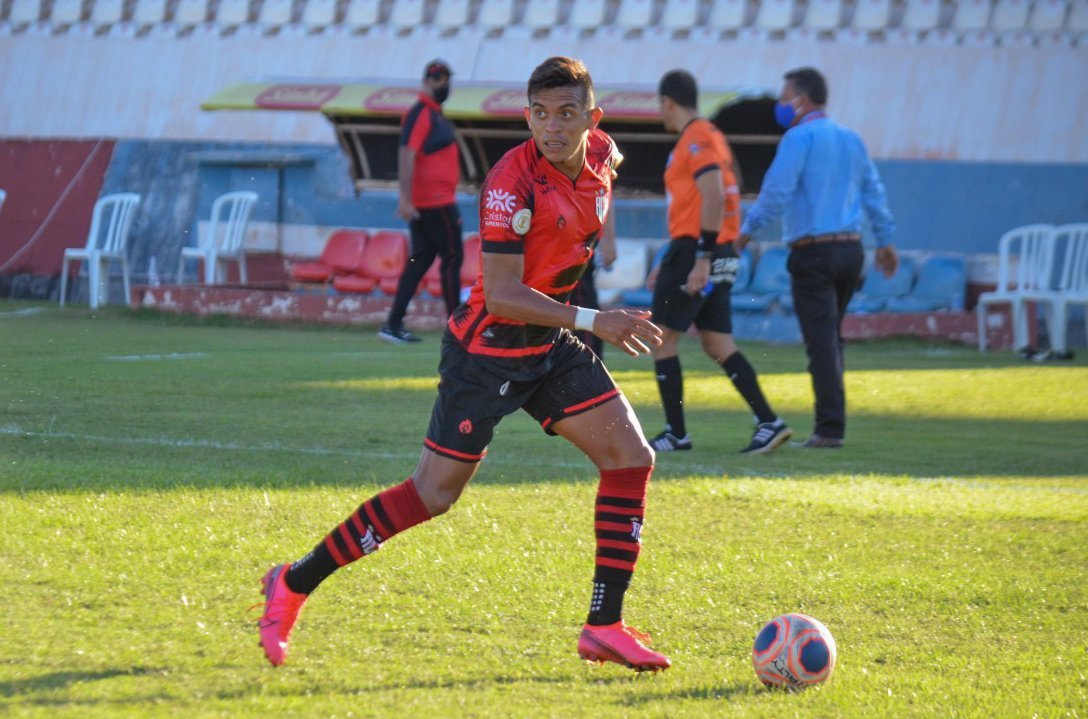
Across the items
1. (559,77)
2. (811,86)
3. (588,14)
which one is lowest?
(588,14)

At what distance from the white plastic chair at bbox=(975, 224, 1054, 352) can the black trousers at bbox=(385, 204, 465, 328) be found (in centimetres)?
590

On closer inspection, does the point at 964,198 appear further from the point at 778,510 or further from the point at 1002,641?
the point at 1002,641

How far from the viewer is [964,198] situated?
17922mm

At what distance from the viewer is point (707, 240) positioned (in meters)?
8.62

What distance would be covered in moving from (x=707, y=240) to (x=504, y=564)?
3.51 metres

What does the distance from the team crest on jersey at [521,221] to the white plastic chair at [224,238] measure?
16.2m

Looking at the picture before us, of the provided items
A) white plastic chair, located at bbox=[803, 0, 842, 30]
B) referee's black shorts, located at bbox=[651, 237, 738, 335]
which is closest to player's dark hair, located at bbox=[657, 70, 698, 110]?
referee's black shorts, located at bbox=[651, 237, 738, 335]

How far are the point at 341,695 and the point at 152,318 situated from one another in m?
14.1

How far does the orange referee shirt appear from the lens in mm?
8719

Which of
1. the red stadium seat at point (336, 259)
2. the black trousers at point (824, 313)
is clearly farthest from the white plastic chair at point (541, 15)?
the black trousers at point (824, 313)

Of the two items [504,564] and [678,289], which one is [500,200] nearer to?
[504,564]

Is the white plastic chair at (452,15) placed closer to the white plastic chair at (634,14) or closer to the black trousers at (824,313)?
the white plastic chair at (634,14)

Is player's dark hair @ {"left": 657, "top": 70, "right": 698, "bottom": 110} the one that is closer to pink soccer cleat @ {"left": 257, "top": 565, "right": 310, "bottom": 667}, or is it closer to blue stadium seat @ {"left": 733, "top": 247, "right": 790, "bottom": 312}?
pink soccer cleat @ {"left": 257, "top": 565, "right": 310, "bottom": 667}

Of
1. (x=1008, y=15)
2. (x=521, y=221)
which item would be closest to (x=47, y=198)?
(x=1008, y=15)
